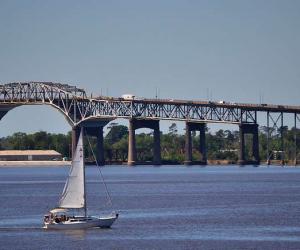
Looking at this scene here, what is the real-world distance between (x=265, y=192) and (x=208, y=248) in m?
66.7

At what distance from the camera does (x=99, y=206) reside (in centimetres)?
11425

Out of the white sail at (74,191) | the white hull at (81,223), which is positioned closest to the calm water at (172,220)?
the white hull at (81,223)

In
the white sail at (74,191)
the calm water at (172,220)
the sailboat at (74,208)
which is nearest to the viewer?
the calm water at (172,220)

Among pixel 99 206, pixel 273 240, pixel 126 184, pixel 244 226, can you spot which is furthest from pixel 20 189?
pixel 273 240

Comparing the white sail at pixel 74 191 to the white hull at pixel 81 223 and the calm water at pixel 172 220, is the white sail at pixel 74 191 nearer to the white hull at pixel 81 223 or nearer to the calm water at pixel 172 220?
the white hull at pixel 81 223

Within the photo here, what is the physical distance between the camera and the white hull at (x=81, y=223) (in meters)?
87.6

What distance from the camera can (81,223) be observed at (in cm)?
8750

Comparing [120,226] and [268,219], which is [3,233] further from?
[268,219]

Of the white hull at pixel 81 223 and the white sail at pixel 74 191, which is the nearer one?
the white hull at pixel 81 223

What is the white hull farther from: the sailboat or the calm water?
the calm water

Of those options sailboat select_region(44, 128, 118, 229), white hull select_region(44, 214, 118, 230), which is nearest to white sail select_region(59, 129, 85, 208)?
sailboat select_region(44, 128, 118, 229)

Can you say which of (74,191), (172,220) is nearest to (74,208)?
→ (74,191)

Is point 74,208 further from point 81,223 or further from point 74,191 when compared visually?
point 81,223

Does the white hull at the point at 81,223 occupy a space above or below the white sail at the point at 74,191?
below
